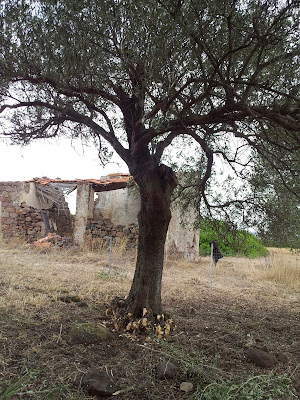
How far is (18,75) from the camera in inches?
191

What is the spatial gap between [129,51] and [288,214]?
4140 millimetres

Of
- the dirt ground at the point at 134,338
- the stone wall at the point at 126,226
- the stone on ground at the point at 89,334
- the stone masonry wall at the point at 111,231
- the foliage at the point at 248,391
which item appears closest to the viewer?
the foliage at the point at 248,391

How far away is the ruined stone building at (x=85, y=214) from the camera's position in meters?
14.7

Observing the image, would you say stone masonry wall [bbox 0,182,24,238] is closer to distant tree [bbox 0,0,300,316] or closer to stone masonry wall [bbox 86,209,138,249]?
stone masonry wall [bbox 86,209,138,249]

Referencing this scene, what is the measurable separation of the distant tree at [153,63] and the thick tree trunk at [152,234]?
2 centimetres

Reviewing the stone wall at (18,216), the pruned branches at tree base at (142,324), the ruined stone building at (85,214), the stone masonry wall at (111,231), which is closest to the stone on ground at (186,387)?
the pruned branches at tree base at (142,324)

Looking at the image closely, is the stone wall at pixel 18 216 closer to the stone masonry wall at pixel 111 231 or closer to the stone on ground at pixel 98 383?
the stone masonry wall at pixel 111 231

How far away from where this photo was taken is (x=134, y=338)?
171 inches

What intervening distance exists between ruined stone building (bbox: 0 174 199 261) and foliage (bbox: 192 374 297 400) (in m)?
11.3

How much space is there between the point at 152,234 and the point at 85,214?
11623 mm

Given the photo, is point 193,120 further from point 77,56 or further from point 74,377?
point 74,377

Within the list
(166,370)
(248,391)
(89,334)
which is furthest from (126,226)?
(248,391)

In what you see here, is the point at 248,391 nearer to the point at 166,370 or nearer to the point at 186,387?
the point at 186,387

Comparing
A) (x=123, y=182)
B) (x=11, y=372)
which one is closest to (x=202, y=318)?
(x=11, y=372)
